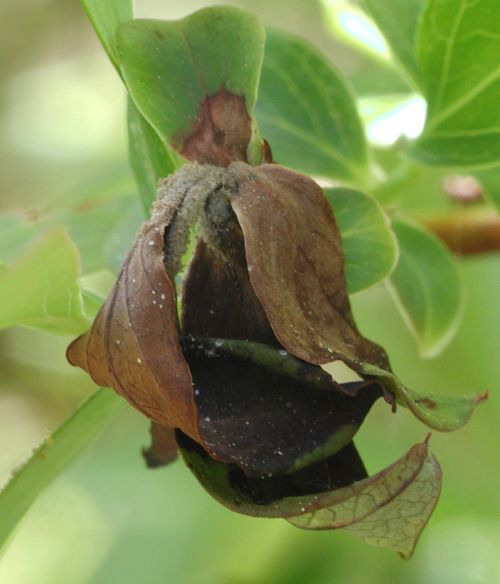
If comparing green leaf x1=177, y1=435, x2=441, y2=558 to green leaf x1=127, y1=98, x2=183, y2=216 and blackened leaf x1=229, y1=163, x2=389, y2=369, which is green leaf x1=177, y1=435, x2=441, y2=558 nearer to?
blackened leaf x1=229, y1=163, x2=389, y2=369

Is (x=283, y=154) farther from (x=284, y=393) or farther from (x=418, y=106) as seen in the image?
(x=284, y=393)

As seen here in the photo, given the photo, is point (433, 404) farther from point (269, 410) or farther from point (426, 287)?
point (426, 287)

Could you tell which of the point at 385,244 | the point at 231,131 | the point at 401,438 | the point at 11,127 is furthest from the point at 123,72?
the point at 11,127

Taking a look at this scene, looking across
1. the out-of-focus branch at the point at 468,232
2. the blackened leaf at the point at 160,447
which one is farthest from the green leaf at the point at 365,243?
the out-of-focus branch at the point at 468,232

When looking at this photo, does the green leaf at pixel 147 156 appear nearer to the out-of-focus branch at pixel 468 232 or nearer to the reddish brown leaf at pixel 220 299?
the reddish brown leaf at pixel 220 299

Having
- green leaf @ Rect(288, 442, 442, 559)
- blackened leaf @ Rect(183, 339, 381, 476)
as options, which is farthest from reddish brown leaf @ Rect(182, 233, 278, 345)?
green leaf @ Rect(288, 442, 442, 559)

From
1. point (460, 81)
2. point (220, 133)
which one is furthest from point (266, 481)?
point (460, 81)
